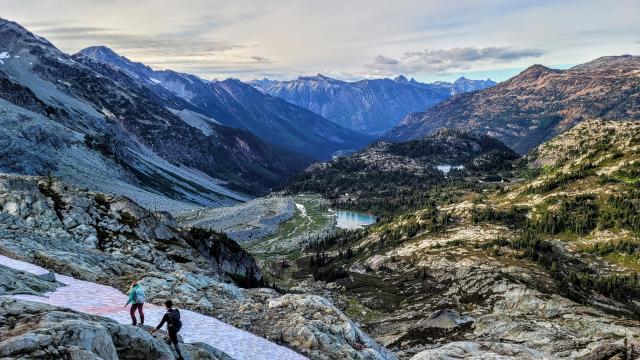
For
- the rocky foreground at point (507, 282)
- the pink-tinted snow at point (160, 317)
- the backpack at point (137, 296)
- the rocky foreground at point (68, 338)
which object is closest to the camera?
the rocky foreground at point (68, 338)

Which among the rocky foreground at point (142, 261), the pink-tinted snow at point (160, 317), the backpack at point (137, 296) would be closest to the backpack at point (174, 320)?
the backpack at point (137, 296)

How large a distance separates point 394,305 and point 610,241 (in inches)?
3269

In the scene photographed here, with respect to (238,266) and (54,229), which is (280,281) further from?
(54,229)

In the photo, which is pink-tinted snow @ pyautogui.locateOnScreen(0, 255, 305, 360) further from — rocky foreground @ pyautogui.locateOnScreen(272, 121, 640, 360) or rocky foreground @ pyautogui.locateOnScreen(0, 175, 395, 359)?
rocky foreground @ pyautogui.locateOnScreen(272, 121, 640, 360)

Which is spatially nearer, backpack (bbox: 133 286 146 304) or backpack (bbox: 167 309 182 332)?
backpack (bbox: 167 309 182 332)

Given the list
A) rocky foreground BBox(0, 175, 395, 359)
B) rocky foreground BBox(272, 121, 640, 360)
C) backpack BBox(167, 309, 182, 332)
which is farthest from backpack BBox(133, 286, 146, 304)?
rocky foreground BBox(272, 121, 640, 360)

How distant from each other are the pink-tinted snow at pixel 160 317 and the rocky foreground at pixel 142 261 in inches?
91.8

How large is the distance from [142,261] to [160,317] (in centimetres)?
2465

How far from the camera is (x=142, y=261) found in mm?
63625

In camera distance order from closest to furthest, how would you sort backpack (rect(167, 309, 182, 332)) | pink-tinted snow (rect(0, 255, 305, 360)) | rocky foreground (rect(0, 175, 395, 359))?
backpack (rect(167, 309, 182, 332)) → pink-tinted snow (rect(0, 255, 305, 360)) → rocky foreground (rect(0, 175, 395, 359))

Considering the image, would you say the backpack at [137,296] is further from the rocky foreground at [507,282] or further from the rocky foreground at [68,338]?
the rocky foreground at [507,282]

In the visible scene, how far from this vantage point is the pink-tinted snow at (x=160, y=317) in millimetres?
37750

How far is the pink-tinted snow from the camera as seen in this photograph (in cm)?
3775

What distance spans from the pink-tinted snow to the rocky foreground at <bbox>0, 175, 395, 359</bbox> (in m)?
2.33
